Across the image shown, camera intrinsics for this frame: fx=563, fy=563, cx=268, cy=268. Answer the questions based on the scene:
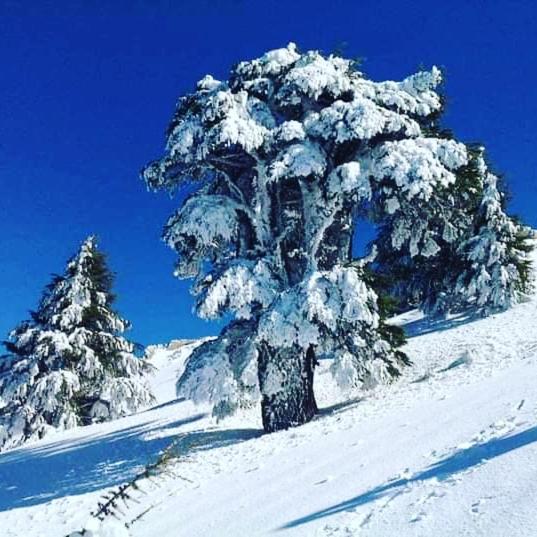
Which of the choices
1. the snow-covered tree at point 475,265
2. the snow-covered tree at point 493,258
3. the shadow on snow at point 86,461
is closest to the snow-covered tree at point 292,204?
the shadow on snow at point 86,461

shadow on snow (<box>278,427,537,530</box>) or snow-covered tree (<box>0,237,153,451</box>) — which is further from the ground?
snow-covered tree (<box>0,237,153,451</box>)

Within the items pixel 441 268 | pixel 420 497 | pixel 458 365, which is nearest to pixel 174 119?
pixel 458 365

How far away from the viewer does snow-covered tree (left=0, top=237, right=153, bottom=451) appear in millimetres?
22281

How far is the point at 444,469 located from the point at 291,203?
10.3 metres

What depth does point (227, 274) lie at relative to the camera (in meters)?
12.6

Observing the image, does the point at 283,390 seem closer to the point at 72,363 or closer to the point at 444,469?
the point at 444,469

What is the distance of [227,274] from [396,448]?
623 centimetres

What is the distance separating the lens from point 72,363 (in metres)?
23.3

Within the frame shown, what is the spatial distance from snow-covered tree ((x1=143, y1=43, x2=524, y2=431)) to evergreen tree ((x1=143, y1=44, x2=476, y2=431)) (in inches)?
1.3

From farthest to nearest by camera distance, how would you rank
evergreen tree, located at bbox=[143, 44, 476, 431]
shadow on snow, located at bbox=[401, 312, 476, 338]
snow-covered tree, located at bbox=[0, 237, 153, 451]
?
snow-covered tree, located at bbox=[0, 237, 153, 451]
shadow on snow, located at bbox=[401, 312, 476, 338]
evergreen tree, located at bbox=[143, 44, 476, 431]

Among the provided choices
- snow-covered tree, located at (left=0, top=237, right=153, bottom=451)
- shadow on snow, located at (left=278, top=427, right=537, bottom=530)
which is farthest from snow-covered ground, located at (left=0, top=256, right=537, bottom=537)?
snow-covered tree, located at (left=0, top=237, right=153, bottom=451)

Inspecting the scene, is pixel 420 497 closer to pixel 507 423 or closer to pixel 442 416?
pixel 507 423

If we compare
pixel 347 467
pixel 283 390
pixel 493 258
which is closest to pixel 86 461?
pixel 283 390

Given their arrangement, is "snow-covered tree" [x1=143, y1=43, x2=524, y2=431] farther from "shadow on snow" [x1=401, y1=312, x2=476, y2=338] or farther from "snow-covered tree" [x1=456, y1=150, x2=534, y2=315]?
"snow-covered tree" [x1=456, y1=150, x2=534, y2=315]
